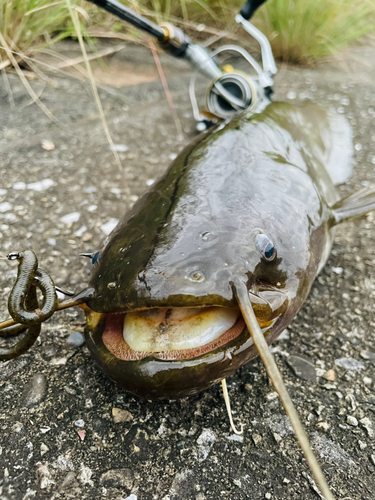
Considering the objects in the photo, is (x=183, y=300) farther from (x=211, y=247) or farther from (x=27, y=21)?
(x=27, y=21)

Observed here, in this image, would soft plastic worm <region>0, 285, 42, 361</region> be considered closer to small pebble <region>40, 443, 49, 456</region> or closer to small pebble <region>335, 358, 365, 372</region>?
small pebble <region>40, 443, 49, 456</region>

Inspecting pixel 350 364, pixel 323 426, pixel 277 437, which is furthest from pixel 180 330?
pixel 350 364

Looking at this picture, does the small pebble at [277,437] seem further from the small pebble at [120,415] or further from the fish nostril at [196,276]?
the fish nostril at [196,276]

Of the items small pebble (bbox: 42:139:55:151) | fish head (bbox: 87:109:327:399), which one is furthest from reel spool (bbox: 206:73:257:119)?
fish head (bbox: 87:109:327:399)

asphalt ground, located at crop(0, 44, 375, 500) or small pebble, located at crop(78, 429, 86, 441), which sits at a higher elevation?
small pebble, located at crop(78, 429, 86, 441)

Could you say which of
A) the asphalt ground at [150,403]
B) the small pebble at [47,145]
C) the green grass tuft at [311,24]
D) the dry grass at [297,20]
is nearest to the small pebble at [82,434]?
the asphalt ground at [150,403]

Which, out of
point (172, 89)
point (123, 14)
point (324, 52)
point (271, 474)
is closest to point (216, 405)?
point (271, 474)

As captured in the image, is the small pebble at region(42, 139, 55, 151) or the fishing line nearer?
the fishing line
